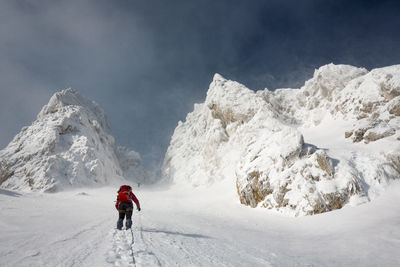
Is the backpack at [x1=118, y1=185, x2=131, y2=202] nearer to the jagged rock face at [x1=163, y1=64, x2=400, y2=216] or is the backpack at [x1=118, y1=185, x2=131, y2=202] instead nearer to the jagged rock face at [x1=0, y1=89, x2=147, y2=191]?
the jagged rock face at [x1=163, y1=64, x2=400, y2=216]

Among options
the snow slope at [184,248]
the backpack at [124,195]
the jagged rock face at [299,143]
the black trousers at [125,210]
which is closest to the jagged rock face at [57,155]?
the jagged rock face at [299,143]

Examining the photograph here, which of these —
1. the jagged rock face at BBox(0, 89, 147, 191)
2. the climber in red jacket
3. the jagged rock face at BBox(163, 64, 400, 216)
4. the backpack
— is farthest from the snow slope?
the jagged rock face at BBox(0, 89, 147, 191)

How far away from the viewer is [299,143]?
19797mm

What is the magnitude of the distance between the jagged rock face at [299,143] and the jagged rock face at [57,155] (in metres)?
25.6

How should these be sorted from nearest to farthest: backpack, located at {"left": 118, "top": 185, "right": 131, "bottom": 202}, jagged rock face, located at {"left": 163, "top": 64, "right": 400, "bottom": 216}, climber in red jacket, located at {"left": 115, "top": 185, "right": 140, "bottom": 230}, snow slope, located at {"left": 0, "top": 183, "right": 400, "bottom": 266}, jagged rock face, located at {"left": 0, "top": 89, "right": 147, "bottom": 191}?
snow slope, located at {"left": 0, "top": 183, "right": 400, "bottom": 266}, climber in red jacket, located at {"left": 115, "top": 185, "right": 140, "bottom": 230}, backpack, located at {"left": 118, "top": 185, "right": 131, "bottom": 202}, jagged rock face, located at {"left": 163, "top": 64, "right": 400, "bottom": 216}, jagged rock face, located at {"left": 0, "top": 89, "right": 147, "bottom": 191}

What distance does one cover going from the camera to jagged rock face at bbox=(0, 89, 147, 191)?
43091 mm

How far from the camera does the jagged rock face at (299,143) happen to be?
16.5 meters

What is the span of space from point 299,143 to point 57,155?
4906 cm

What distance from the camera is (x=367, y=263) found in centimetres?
629

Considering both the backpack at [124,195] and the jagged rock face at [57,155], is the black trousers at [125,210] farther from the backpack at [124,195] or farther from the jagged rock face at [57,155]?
the jagged rock face at [57,155]

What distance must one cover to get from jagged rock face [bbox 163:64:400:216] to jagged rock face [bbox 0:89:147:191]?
84.1 feet

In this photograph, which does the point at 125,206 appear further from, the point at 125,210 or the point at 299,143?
the point at 299,143

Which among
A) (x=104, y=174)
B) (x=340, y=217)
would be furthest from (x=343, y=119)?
(x=104, y=174)

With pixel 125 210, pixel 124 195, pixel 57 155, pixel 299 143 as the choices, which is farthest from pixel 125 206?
pixel 57 155
